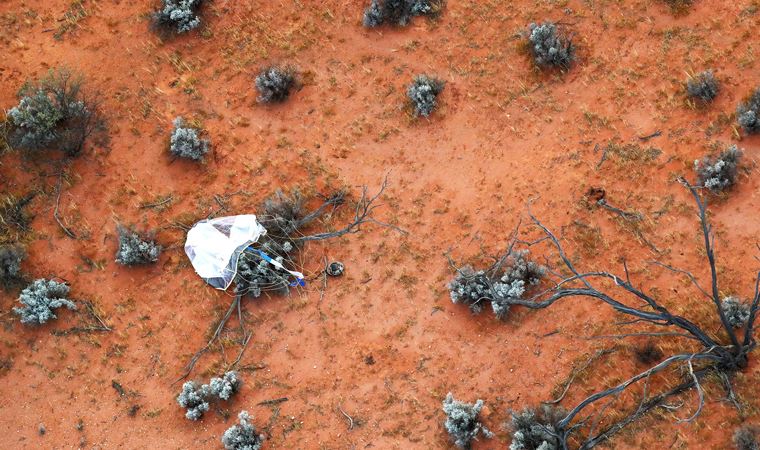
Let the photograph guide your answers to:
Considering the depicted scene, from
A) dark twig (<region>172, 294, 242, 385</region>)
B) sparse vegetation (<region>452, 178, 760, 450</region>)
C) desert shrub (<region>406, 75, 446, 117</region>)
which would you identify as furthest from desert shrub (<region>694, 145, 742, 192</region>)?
dark twig (<region>172, 294, 242, 385</region>)

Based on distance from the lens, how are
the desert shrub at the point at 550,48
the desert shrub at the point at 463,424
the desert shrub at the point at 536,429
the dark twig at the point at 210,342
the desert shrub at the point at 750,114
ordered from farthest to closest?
the desert shrub at the point at 550,48, the dark twig at the point at 210,342, the desert shrub at the point at 750,114, the desert shrub at the point at 463,424, the desert shrub at the point at 536,429

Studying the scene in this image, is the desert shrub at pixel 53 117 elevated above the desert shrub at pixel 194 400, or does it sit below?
above

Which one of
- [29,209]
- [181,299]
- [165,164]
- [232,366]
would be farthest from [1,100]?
[232,366]

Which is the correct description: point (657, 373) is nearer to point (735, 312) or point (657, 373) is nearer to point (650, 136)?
point (735, 312)

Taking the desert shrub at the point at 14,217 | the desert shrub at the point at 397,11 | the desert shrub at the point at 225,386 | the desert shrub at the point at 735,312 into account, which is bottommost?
the desert shrub at the point at 225,386

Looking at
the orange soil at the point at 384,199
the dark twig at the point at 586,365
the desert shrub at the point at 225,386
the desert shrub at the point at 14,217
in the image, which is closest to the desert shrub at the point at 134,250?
the orange soil at the point at 384,199

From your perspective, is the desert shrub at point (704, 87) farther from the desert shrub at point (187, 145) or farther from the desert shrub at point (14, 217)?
the desert shrub at point (14, 217)

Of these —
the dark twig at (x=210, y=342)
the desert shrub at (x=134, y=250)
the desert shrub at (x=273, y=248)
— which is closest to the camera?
the dark twig at (x=210, y=342)

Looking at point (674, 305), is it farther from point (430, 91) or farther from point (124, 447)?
point (124, 447)
